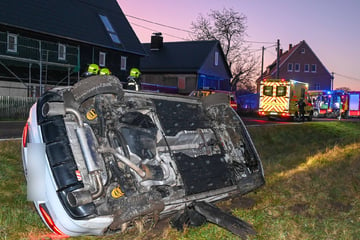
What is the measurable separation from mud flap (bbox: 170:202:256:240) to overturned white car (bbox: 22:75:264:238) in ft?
0.04

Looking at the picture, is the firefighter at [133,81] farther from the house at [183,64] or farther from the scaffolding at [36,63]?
the house at [183,64]

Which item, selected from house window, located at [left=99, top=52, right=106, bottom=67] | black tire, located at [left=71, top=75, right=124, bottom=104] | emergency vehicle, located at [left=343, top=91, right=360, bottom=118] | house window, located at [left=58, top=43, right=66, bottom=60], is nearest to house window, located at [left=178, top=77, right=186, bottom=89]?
→ house window, located at [left=99, top=52, right=106, bottom=67]

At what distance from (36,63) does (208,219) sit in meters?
28.7

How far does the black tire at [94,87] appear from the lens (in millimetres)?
4000

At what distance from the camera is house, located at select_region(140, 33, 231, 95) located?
48.0 meters

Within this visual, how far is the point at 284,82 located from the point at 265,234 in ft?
79.8

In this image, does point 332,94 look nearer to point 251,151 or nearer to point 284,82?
point 284,82

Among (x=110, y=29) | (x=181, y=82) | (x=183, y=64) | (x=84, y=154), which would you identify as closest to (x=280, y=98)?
(x=110, y=29)

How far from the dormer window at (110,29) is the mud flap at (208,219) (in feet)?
109

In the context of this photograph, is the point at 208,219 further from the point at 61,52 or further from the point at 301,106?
the point at 61,52

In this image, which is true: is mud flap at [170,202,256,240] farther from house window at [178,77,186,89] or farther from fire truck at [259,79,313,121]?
house window at [178,77,186,89]

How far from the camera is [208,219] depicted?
4484 millimetres

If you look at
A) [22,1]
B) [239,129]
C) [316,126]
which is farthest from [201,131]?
[22,1]

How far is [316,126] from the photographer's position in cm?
1969
